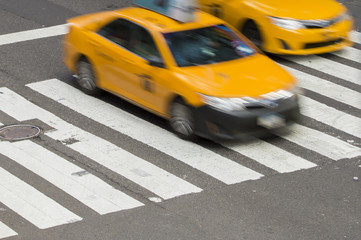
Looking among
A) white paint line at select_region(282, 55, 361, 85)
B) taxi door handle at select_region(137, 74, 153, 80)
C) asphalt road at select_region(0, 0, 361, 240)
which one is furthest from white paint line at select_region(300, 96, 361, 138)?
taxi door handle at select_region(137, 74, 153, 80)

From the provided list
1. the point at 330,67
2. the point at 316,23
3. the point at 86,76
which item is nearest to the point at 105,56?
the point at 86,76

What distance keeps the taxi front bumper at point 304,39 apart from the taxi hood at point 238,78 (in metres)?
2.54

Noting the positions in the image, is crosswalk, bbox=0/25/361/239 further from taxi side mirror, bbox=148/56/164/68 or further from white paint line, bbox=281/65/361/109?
taxi side mirror, bbox=148/56/164/68

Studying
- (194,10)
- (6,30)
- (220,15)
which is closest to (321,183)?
(194,10)

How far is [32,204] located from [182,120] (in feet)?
9.42

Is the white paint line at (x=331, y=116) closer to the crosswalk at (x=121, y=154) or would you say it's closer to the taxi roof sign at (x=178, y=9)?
the crosswalk at (x=121, y=154)

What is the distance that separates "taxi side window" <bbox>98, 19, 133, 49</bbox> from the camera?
1399 cm

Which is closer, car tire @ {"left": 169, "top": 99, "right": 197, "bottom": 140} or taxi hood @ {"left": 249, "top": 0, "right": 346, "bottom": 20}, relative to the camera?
car tire @ {"left": 169, "top": 99, "right": 197, "bottom": 140}

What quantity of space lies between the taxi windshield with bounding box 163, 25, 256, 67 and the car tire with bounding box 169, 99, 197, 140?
2.08 ft

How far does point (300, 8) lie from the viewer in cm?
1647

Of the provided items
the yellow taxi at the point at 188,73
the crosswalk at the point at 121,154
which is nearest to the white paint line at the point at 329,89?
the crosswalk at the point at 121,154

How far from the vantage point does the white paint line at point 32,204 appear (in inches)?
425

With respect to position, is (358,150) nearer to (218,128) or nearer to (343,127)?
(343,127)

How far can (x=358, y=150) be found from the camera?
42.4 feet
